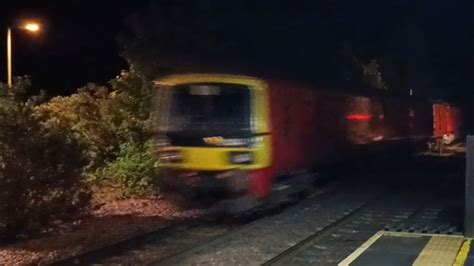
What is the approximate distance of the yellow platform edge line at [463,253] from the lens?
8.62m

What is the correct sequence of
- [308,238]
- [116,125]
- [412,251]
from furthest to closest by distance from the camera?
[116,125], [308,238], [412,251]

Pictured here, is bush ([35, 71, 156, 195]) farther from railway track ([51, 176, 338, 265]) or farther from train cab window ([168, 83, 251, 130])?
railway track ([51, 176, 338, 265])

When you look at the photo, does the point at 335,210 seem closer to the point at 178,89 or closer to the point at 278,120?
the point at 278,120

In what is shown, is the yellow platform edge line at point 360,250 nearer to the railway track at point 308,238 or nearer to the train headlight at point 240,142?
the railway track at point 308,238

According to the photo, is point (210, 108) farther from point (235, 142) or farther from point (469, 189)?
point (469, 189)

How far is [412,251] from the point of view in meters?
9.46

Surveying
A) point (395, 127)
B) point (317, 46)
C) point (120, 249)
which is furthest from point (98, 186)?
point (317, 46)

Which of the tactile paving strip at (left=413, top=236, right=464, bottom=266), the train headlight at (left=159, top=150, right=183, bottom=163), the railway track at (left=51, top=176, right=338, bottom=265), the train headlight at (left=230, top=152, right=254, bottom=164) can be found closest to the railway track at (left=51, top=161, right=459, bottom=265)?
the railway track at (left=51, top=176, right=338, bottom=265)

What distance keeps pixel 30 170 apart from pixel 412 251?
5.92 metres

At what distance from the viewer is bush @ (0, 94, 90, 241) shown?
10.8 m

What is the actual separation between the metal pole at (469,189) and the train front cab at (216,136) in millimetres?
3542

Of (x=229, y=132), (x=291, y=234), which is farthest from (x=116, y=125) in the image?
(x=291, y=234)

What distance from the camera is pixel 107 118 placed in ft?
56.0

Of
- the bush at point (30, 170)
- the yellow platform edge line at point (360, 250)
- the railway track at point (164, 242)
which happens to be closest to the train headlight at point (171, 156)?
the railway track at point (164, 242)
